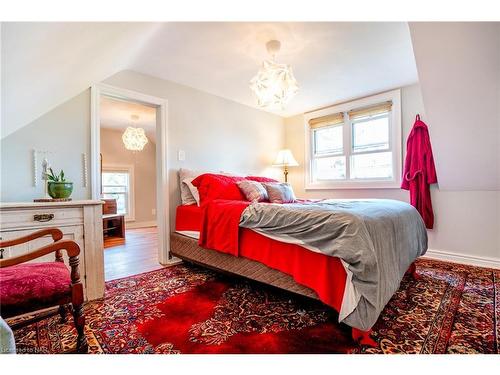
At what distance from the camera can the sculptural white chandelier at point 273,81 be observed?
211cm

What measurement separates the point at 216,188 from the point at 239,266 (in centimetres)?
88

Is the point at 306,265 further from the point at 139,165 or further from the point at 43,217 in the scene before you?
the point at 139,165

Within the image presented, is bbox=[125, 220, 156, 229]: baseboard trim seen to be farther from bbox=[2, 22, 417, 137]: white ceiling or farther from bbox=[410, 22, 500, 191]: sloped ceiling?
bbox=[410, 22, 500, 191]: sloped ceiling

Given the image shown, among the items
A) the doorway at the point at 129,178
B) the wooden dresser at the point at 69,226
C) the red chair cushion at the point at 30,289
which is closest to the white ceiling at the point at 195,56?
the doorway at the point at 129,178

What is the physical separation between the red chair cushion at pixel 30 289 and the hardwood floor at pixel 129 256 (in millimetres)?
1277

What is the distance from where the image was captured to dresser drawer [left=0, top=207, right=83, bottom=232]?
1.57 m

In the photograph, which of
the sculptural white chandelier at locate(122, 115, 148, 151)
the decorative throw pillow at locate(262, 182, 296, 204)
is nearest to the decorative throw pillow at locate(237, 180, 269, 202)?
the decorative throw pillow at locate(262, 182, 296, 204)

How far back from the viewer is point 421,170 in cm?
293

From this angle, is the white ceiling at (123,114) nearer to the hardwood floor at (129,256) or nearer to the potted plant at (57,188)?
the potted plant at (57,188)

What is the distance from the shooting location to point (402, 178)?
3178 mm

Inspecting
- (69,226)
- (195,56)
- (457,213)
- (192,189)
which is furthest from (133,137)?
(457,213)

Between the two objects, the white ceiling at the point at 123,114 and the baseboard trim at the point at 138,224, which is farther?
the baseboard trim at the point at 138,224
